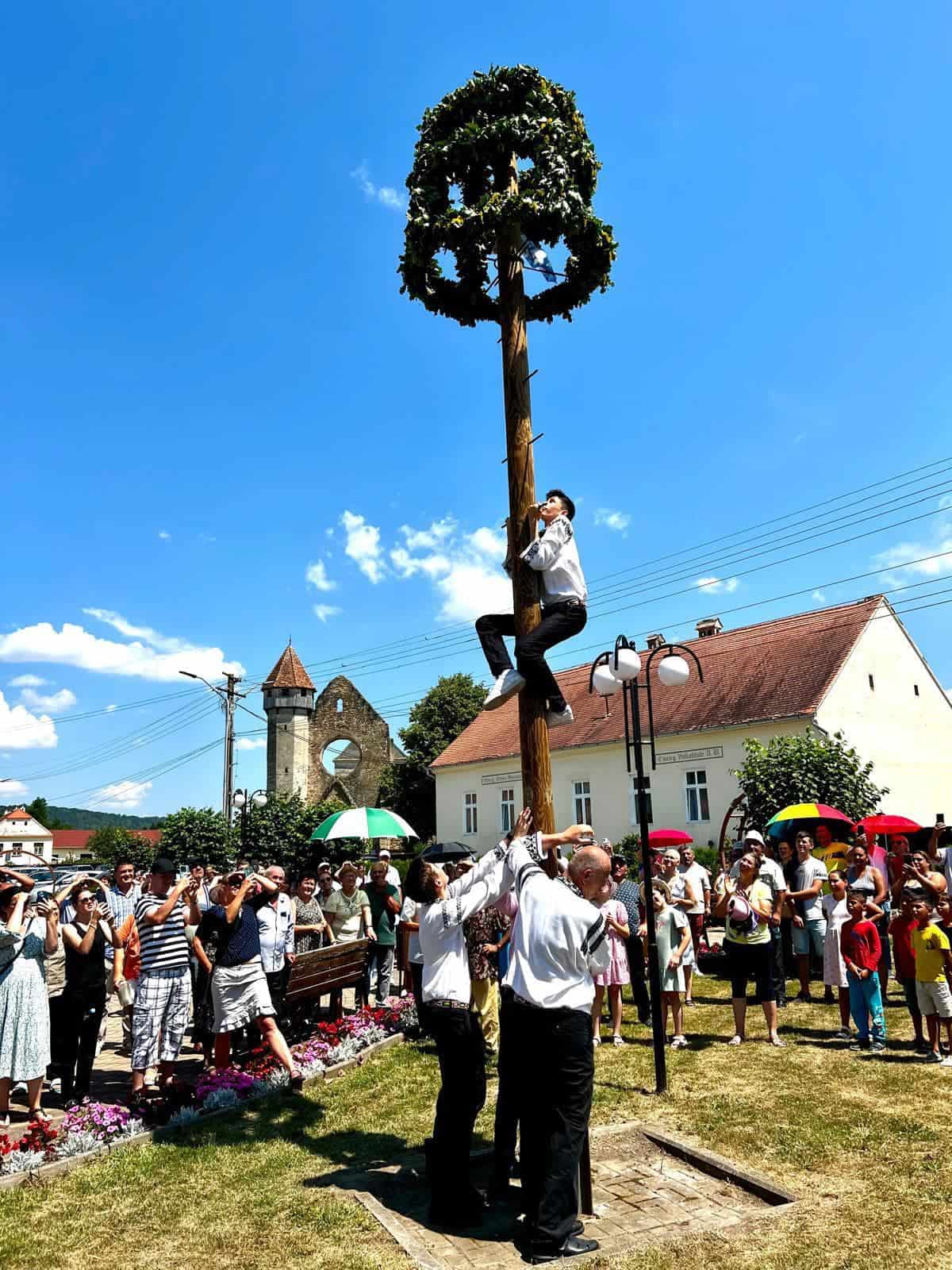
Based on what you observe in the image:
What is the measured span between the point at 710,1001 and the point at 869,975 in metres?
3.28

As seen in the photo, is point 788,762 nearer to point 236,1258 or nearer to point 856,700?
point 856,700

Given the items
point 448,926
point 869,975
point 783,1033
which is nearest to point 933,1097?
point 869,975

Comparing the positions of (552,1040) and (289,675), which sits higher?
(289,675)

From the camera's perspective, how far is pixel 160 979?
7.93 metres

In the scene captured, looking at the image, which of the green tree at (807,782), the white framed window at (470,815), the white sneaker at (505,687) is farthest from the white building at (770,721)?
the white sneaker at (505,687)

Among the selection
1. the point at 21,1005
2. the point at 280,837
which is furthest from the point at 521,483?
the point at 280,837

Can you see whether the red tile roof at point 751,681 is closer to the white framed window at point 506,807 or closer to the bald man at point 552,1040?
the white framed window at point 506,807

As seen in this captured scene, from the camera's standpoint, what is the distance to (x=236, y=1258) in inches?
200

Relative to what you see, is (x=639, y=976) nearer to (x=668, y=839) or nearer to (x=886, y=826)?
(x=886, y=826)

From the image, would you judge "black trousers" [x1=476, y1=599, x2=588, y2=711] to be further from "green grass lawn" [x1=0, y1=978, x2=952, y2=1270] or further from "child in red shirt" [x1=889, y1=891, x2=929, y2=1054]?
"child in red shirt" [x1=889, y1=891, x2=929, y2=1054]

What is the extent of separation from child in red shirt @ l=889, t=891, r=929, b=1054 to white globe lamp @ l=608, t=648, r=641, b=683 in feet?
11.9

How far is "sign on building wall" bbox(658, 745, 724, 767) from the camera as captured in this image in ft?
96.5

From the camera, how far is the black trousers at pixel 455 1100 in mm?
5469

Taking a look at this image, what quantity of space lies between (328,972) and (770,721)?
2057 centimetres
